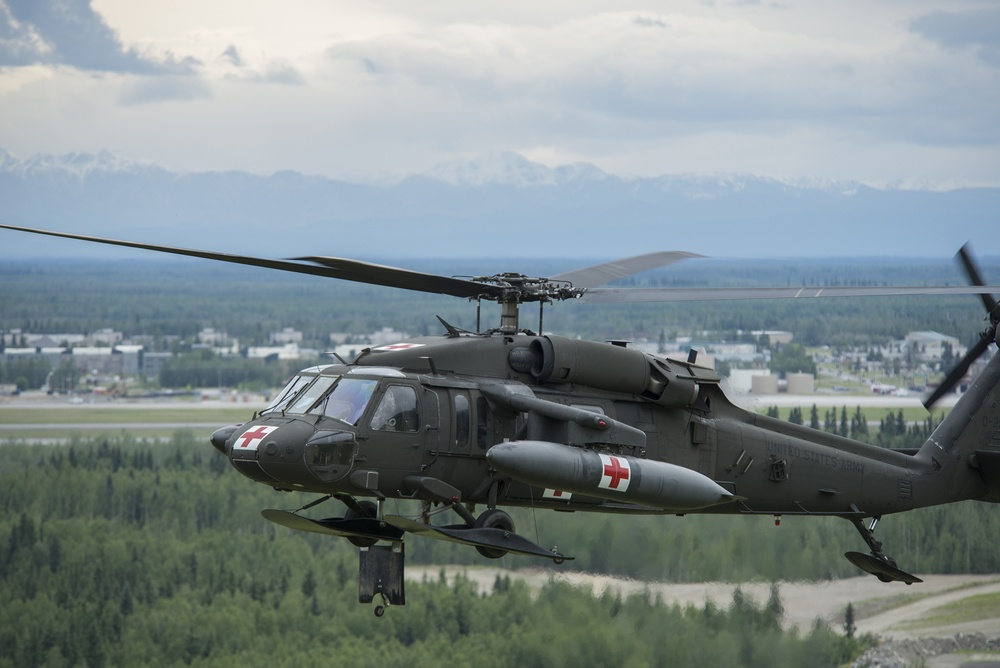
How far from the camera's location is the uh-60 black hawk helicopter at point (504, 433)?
14688mm

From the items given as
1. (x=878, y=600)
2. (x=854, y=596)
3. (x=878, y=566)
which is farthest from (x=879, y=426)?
(x=878, y=566)

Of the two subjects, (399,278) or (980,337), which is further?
(980,337)

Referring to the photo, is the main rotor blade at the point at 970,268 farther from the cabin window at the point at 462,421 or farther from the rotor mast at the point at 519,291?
the cabin window at the point at 462,421

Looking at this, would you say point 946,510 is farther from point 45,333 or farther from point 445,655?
point 45,333

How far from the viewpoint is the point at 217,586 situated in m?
71.3

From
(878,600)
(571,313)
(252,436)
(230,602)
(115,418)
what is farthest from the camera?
(571,313)

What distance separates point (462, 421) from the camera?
50.8 feet

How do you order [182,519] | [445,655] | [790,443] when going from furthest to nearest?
1. [182,519]
2. [445,655]
3. [790,443]

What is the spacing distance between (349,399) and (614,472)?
294cm

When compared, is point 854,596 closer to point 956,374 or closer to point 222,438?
point 956,374

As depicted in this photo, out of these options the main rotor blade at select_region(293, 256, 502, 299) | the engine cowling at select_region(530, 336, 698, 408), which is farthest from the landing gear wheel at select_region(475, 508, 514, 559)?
the main rotor blade at select_region(293, 256, 502, 299)

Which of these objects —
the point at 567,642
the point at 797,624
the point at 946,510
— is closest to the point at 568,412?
the point at 797,624

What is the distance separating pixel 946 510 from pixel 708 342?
53648 millimetres

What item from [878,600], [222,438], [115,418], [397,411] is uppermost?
[397,411]
